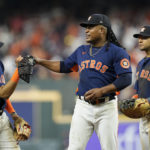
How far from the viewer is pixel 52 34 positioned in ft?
46.4

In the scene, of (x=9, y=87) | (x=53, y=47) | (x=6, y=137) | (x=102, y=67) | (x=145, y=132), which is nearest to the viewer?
(x=9, y=87)

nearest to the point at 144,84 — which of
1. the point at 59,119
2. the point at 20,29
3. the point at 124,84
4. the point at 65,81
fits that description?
the point at 124,84

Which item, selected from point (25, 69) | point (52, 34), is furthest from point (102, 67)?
point (52, 34)

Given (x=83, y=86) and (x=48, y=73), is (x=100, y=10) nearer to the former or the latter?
(x=48, y=73)

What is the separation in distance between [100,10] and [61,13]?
57.1 inches

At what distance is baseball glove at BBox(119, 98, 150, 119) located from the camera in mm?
4453

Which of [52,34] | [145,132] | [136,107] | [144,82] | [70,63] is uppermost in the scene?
[70,63]

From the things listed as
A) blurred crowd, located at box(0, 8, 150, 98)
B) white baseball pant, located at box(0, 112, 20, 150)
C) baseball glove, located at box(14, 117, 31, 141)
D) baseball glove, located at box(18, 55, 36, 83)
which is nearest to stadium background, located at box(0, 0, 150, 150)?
blurred crowd, located at box(0, 8, 150, 98)

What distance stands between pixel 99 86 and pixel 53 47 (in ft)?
28.9

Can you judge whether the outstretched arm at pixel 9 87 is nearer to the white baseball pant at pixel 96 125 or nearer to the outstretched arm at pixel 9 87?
the outstretched arm at pixel 9 87

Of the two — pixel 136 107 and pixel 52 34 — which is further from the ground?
pixel 136 107

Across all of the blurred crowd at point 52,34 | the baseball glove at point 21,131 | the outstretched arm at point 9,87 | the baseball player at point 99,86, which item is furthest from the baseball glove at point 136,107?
the blurred crowd at point 52,34

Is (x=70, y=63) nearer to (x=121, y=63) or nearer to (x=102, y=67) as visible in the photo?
(x=102, y=67)

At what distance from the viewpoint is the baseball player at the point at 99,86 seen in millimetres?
4301
